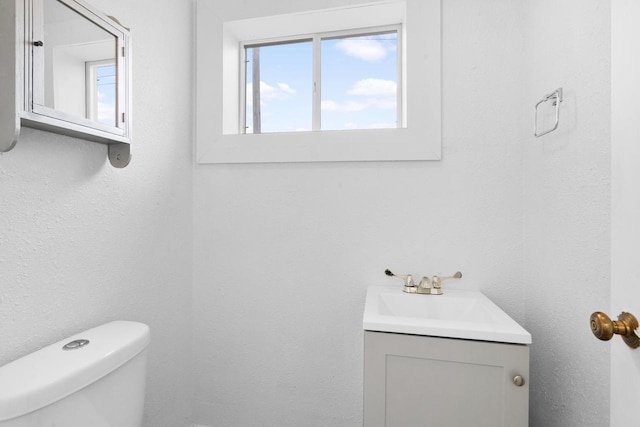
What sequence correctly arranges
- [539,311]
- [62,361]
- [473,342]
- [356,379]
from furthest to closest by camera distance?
1. [356,379]
2. [539,311]
3. [473,342]
4. [62,361]

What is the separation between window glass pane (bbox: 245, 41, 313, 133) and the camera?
1.61 meters

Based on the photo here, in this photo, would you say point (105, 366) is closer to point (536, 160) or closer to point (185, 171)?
point (185, 171)

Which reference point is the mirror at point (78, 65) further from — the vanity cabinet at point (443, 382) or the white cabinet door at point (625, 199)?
the white cabinet door at point (625, 199)

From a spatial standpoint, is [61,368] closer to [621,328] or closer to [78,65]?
[78,65]

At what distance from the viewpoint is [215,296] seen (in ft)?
4.94

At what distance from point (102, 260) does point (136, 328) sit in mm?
253

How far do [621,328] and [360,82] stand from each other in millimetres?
1347

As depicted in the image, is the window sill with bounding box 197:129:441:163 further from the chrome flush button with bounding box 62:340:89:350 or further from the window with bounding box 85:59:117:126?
the chrome flush button with bounding box 62:340:89:350

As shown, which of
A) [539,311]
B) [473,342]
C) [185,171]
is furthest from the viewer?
[185,171]

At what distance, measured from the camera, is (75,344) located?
819 millimetres

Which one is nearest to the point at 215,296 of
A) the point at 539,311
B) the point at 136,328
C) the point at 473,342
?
the point at 136,328

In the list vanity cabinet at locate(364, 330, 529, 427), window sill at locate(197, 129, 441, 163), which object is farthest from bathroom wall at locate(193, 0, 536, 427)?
vanity cabinet at locate(364, 330, 529, 427)

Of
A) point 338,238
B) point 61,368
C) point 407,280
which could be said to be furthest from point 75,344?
point 407,280

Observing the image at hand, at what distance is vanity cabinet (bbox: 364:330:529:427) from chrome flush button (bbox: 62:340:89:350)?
0.73 m
